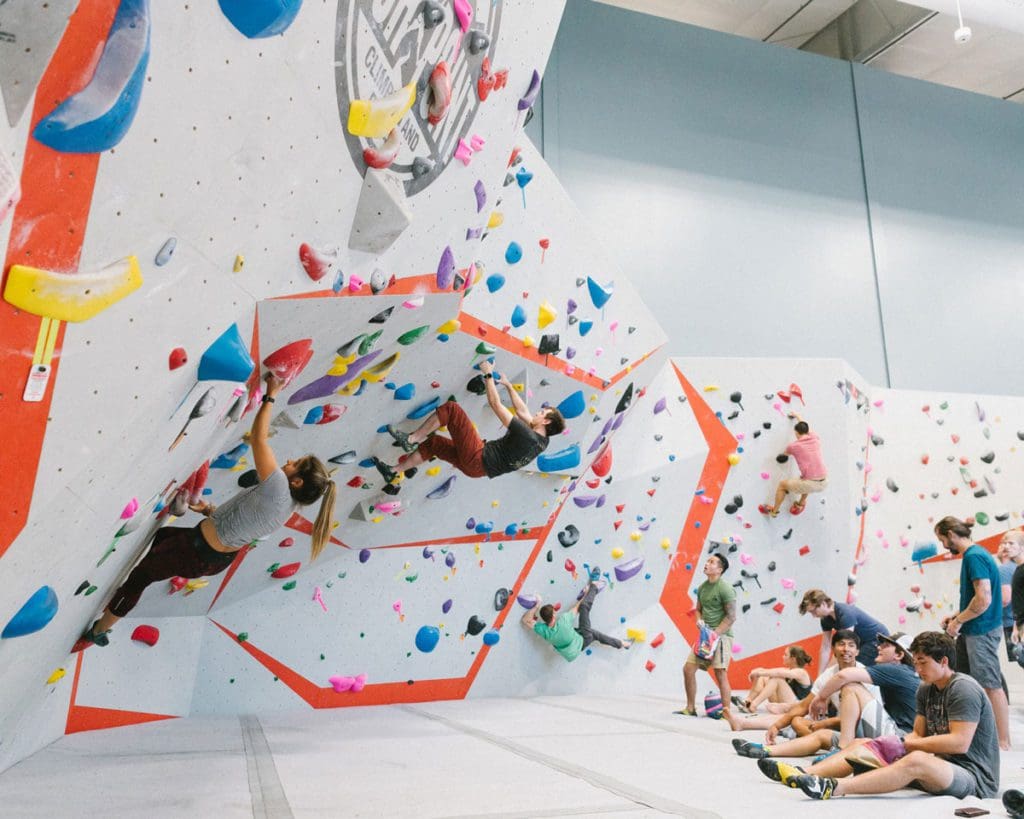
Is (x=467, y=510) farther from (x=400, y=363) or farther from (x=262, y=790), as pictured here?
(x=262, y=790)

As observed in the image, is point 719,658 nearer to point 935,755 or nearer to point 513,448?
point 513,448

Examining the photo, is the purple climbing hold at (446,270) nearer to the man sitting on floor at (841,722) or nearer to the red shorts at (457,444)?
the red shorts at (457,444)

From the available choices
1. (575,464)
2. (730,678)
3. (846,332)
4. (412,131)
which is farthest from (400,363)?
(846,332)

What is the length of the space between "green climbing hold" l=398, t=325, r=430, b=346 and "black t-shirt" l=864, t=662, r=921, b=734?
2.53m

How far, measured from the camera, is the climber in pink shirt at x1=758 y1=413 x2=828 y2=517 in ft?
21.9

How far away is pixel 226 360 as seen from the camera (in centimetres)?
229

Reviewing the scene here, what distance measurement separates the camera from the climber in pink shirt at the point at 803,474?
262 inches

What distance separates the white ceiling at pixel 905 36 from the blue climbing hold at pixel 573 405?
5.47 metres

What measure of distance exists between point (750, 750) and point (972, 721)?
3.35 ft

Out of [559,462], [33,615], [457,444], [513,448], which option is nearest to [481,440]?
[457,444]

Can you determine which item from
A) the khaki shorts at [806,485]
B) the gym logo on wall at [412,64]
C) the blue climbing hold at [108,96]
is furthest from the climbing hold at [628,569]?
the blue climbing hold at [108,96]

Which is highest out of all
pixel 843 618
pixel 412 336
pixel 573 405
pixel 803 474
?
pixel 412 336

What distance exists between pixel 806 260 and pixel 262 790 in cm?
810

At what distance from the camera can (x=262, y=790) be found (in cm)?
265
